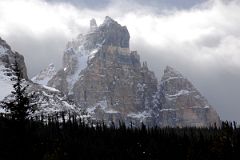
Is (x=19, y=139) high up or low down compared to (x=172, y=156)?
up

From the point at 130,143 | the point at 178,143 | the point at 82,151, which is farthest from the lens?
the point at 130,143

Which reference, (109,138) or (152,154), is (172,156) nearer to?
(152,154)

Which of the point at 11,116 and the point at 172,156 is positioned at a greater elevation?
the point at 11,116

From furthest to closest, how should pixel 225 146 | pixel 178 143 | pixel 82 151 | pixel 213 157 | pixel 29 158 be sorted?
1. pixel 178 143
2. pixel 82 151
3. pixel 213 157
4. pixel 225 146
5. pixel 29 158

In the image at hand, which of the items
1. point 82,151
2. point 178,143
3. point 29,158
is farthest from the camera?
point 178,143

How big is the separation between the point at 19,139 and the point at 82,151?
115096 millimetres

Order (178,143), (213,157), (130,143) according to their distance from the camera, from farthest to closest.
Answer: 1. (130,143)
2. (178,143)
3. (213,157)

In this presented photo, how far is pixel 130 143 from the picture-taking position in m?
193

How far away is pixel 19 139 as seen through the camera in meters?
44.6

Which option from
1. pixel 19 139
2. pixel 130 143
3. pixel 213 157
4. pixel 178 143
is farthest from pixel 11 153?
pixel 130 143

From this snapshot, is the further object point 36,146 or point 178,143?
point 178,143

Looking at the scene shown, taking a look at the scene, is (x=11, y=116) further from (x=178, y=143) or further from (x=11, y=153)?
(x=178, y=143)

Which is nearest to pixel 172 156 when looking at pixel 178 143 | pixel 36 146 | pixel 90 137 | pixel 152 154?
pixel 152 154

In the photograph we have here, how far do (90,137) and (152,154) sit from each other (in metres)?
41.1
